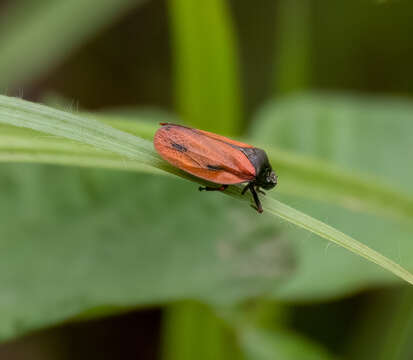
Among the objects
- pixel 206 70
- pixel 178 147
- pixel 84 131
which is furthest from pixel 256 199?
pixel 206 70

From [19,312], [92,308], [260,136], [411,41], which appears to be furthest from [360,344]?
[411,41]

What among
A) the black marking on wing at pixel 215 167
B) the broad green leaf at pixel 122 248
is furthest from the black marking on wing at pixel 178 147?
the broad green leaf at pixel 122 248

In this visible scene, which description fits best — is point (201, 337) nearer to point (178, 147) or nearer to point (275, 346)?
point (275, 346)

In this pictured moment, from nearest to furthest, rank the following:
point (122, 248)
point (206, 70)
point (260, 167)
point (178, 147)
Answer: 1. point (178, 147)
2. point (260, 167)
3. point (122, 248)
4. point (206, 70)

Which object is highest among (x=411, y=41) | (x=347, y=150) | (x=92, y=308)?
(x=411, y=41)

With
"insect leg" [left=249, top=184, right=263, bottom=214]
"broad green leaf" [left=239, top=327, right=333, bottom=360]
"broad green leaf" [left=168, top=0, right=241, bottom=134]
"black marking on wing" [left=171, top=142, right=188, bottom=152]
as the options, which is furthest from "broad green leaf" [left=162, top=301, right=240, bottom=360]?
"black marking on wing" [left=171, top=142, right=188, bottom=152]

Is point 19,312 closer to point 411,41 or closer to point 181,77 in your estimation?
point 181,77

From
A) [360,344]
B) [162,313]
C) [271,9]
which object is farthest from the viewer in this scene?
[271,9]

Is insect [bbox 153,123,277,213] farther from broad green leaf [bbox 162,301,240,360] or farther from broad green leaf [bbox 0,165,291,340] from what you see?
broad green leaf [bbox 162,301,240,360]
